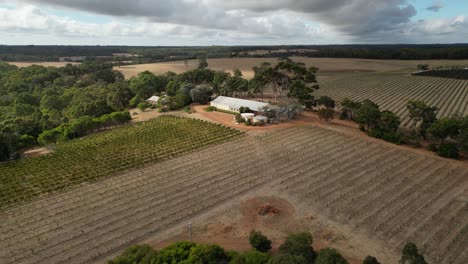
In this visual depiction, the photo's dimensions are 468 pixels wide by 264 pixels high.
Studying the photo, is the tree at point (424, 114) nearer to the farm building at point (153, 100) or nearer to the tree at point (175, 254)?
the tree at point (175, 254)

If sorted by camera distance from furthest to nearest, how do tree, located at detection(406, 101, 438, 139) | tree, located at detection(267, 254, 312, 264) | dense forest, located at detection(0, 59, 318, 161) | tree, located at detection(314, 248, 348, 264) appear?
dense forest, located at detection(0, 59, 318, 161) < tree, located at detection(406, 101, 438, 139) < tree, located at detection(314, 248, 348, 264) < tree, located at detection(267, 254, 312, 264)

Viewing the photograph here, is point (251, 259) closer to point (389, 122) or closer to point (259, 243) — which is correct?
point (259, 243)

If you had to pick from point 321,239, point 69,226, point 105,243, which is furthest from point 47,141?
point 321,239

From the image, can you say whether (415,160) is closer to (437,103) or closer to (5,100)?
(437,103)

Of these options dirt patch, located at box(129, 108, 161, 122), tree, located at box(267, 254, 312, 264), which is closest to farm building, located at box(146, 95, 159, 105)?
dirt patch, located at box(129, 108, 161, 122)

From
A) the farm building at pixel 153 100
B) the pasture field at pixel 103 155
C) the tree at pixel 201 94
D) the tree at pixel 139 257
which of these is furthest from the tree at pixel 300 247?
the farm building at pixel 153 100

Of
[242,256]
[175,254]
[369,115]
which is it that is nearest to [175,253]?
Answer: [175,254]

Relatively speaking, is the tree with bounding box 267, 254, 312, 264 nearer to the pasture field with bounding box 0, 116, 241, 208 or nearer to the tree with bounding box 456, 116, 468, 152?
the pasture field with bounding box 0, 116, 241, 208
